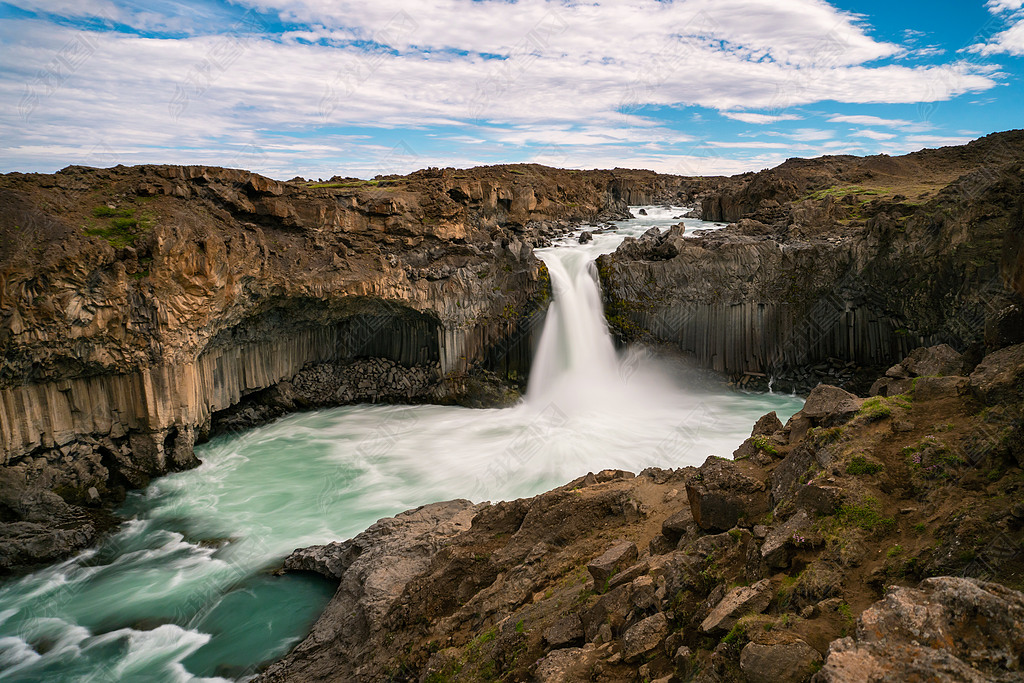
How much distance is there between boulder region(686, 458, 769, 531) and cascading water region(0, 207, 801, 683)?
7.36m

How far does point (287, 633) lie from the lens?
1028 centimetres

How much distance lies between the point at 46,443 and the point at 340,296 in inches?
360

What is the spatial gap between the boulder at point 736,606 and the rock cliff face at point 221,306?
16.2 meters

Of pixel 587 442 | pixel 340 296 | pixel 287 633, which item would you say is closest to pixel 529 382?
pixel 587 442

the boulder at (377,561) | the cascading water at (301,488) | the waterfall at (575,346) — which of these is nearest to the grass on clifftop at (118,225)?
the cascading water at (301,488)

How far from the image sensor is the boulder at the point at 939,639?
3365 mm

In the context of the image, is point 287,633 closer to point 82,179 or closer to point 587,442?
point 587,442

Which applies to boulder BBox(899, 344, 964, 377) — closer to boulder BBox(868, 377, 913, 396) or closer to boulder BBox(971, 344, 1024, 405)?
boulder BBox(868, 377, 913, 396)

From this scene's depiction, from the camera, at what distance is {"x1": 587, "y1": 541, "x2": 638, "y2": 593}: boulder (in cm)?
641

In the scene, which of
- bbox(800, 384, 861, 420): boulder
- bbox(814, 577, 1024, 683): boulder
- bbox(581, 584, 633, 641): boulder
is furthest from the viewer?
bbox(800, 384, 861, 420): boulder

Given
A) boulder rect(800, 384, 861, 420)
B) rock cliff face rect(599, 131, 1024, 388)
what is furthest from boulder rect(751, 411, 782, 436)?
rock cliff face rect(599, 131, 1024, 388)

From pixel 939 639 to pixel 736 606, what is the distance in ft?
4.54

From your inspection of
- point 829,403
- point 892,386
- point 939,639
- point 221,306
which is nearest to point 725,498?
point 829,403

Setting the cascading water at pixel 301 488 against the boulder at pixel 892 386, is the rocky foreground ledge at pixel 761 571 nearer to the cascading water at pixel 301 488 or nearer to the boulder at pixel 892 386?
the boulder at pixel 892 386
